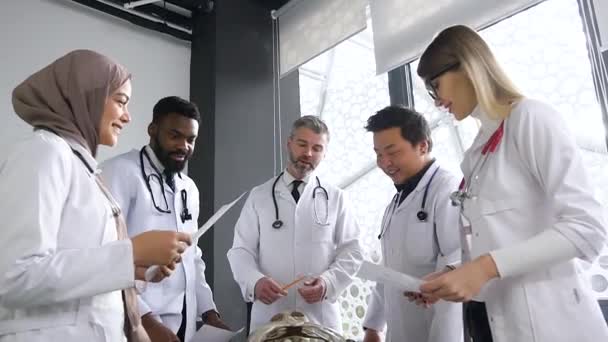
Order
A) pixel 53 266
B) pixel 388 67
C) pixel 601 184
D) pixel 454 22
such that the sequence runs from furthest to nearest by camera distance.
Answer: pixel 388 67, pixel 454 22, pixel 601 184, pixel 53 266

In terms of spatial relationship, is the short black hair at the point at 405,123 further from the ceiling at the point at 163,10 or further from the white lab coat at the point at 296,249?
the ceiling at the point at 163,10

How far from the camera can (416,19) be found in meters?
2.45

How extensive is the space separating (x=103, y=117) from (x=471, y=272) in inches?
39.2

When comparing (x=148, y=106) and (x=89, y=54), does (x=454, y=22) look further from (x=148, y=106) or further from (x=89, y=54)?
(x=148, y=106)

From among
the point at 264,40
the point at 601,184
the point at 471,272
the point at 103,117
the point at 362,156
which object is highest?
the point at 264,40

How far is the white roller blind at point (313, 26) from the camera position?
285 centimetres

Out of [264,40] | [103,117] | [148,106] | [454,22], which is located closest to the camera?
[103,117]

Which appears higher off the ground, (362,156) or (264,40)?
(264,40)

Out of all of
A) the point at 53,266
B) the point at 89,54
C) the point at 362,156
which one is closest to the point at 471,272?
the point at 53,266

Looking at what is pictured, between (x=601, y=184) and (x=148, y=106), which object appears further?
(x=148, y=106)

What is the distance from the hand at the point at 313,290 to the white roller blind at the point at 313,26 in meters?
1.68

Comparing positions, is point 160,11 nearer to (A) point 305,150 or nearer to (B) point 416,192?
(A) point 305,150

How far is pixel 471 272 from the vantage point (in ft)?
3.15

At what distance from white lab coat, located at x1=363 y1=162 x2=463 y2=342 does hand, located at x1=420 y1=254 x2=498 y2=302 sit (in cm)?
60
